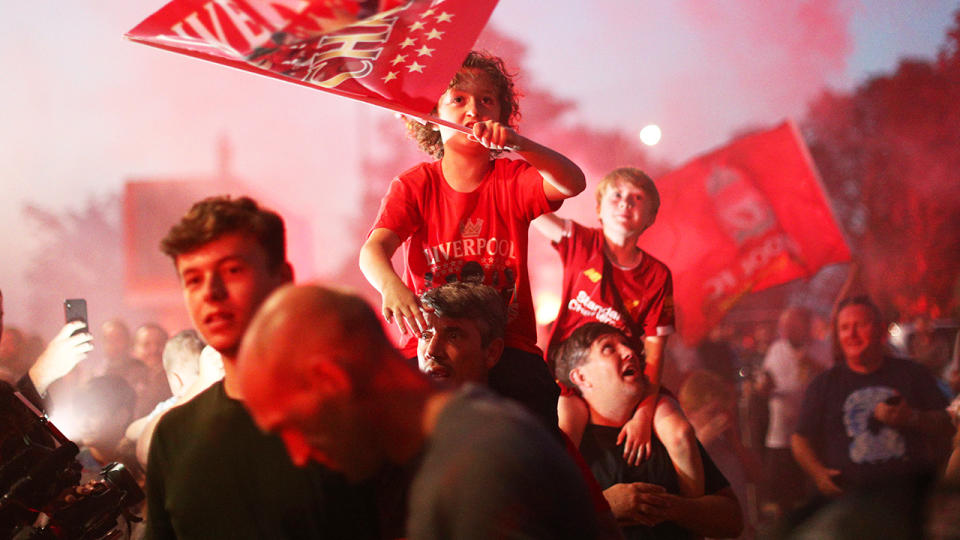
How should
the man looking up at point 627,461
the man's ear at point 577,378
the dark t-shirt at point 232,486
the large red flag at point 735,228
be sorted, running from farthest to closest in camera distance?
the large red flag at point 735,228 < the man's ear at point 577,378 < the man looking up at point 627,461 < the dark t-shirt at point 232,486

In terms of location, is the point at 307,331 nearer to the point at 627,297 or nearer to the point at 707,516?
the point at 707,516

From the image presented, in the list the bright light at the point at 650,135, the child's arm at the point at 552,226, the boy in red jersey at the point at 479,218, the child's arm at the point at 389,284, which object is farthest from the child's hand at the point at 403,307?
the bright light at the point at 650,135

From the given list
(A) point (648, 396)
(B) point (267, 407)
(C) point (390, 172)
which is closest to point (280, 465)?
(B) point (267, 407)

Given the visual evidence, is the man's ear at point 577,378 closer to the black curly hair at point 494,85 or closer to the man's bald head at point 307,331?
the black curly hair at point 494,85

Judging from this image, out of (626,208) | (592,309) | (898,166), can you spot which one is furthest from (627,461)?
(898,166)

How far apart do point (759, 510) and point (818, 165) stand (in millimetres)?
5008

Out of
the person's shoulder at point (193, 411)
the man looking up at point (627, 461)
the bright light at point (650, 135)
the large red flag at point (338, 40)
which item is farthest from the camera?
the bright light at point (650, 135)

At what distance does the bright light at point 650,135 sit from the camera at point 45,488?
6.31 meters

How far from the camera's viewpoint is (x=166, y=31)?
3.07 meters

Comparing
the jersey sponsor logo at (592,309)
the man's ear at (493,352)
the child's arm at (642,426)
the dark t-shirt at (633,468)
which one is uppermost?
the jersey sponsor logo at (592,309)

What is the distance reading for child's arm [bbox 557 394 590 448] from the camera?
4258mm

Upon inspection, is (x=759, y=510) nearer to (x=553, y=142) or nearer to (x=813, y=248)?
(x=813, y=248)

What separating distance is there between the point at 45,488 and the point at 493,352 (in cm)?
189

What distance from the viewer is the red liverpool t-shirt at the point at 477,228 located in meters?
3.62
